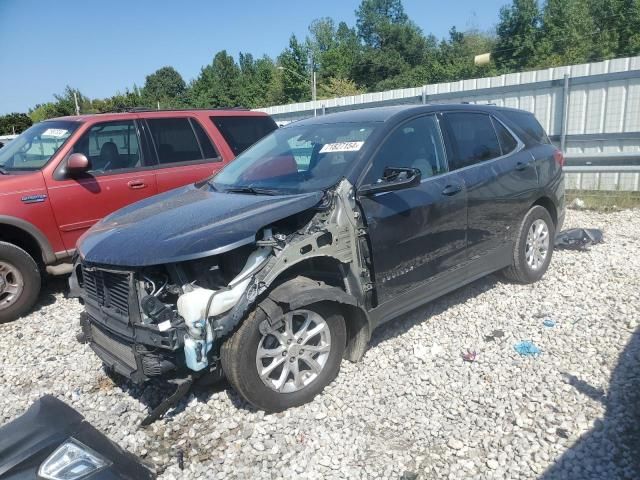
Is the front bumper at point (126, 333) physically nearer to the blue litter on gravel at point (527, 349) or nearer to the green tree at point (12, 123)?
the blue litter on gravel at point (527, 349)

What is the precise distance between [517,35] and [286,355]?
61854 mm

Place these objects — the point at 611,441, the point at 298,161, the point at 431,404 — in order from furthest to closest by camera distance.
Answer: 1. the point at 298,161
2. the point at 431,404
3. the point at 611,441

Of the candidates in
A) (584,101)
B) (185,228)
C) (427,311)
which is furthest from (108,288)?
(584,101)

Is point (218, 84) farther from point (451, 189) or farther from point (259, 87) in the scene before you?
point (451, 189)

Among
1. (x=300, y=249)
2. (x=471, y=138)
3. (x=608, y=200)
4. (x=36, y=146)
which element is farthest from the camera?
(x=608, y=200)

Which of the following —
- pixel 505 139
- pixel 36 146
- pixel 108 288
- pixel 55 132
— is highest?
pixel 55 132

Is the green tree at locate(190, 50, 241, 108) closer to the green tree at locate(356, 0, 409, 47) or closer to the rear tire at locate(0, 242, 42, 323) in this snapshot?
the green tree at locate(356, 0, 409, 47)

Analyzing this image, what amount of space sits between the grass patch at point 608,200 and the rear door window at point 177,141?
20.9 ft

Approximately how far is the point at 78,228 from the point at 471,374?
13.8ft

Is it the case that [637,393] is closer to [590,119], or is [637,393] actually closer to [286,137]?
[286,137]

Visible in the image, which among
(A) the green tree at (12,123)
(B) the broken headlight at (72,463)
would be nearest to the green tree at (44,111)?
(A) the green tree at (12,123)

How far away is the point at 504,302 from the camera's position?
4.59 meters

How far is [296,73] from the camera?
56.3 m

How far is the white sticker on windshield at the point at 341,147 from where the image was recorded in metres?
3.56
